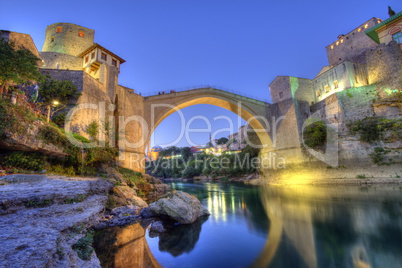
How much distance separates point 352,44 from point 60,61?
30.7m

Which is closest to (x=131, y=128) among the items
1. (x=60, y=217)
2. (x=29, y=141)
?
(x=29, y=141)

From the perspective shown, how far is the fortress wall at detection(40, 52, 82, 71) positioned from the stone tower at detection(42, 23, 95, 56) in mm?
773

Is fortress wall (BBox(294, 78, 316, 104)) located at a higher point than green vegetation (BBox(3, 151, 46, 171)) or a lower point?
higher

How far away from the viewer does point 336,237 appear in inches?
173

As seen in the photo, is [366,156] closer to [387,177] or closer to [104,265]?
[387,177]

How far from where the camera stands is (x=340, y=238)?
14.2 feet

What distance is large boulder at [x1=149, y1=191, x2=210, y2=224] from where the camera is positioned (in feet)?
18.4

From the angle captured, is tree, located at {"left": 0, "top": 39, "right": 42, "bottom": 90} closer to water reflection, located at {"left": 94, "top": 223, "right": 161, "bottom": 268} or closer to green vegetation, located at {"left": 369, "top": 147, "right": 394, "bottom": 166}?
water reflection, located at {"left": 94, "top": 223, "right": 161, "bottom": 268}

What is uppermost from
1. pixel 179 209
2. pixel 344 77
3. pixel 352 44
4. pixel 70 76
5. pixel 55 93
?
pixel 352 44

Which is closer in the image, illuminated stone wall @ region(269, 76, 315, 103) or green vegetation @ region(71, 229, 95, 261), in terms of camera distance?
green vegetation @ region(71, 229, 95, 261)

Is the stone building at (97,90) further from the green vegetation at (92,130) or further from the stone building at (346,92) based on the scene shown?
the stone building at (346,92)

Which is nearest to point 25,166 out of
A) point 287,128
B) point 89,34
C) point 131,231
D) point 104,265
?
point 131,231

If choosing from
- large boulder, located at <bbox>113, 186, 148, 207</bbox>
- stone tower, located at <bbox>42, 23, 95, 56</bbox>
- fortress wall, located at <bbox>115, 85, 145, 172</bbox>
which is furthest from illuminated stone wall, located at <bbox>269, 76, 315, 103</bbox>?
stone tower, located at <bbox>42, 23, 95, 56</bbox>

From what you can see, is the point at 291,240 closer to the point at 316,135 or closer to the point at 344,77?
the point at 316,135
